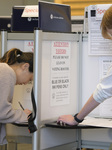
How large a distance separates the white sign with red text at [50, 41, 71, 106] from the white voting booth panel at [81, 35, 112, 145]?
0.18 m

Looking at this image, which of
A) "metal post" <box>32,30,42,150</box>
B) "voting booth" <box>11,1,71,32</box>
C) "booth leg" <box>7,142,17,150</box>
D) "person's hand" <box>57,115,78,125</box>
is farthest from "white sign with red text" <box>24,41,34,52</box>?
"booth leg" <box>7,142,17,150</box>

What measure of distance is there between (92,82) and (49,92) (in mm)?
410

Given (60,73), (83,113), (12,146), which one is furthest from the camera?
(12,146)

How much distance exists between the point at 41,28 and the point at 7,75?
1.27 feet

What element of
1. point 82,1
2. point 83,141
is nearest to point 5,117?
point 83,141

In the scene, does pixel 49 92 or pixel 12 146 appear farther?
pixel 12 146

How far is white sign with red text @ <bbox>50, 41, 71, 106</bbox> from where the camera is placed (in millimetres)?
2207

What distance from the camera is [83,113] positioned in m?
1.99

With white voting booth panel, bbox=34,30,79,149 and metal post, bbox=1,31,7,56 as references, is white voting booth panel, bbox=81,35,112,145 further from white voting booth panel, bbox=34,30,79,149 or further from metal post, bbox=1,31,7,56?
metal post, bbox=1,31,7,56

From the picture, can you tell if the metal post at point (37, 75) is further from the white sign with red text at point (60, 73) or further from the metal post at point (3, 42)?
the metal post at point (3, 42)

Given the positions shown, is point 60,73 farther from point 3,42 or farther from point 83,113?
point 3,42

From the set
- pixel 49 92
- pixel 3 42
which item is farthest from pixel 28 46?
pixel 49 92

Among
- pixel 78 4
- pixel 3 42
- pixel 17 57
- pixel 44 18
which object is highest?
pixel 78 4

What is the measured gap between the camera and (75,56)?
240cm
